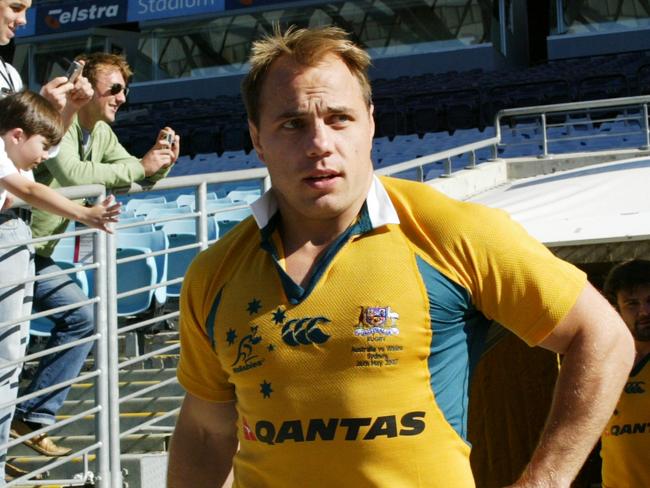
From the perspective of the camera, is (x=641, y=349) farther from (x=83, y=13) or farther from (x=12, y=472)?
(x=83, y=13)

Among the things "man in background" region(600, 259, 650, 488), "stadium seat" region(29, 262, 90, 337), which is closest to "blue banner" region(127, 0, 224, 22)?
"stadium seat" region(29, 262, 90, 337)

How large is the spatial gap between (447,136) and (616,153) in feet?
12.8

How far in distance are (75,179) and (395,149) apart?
1155 centimetres

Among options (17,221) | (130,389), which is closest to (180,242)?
(130,389)

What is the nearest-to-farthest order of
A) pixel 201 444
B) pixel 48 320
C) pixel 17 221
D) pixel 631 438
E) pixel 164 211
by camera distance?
pixel 201 444 → pixel 631 438 → pixel 17 221 → pixel 48 320 → pixel 164 211

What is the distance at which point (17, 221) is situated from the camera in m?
4.24

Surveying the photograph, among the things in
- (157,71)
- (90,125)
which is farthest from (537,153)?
(157,71)

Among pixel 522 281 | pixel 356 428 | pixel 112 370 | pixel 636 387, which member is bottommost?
→ pixel 636 387

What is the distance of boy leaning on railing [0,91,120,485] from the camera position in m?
4.09

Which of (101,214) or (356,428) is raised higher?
(101,214)

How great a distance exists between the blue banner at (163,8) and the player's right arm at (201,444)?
2608 cm

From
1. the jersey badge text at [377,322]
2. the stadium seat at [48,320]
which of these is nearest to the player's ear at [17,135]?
the stadium seat at [48,320]

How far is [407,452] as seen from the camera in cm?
198

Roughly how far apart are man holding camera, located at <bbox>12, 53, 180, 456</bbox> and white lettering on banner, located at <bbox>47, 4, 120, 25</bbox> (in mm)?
23944
